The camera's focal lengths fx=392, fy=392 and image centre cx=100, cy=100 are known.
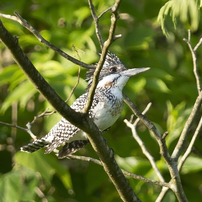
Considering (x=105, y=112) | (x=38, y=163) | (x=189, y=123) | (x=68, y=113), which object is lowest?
(x=38, y=163)

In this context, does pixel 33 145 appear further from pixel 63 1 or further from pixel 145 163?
pixel 63 1

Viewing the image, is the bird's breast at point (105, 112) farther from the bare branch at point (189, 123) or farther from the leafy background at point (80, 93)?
the bare branch at point (189, 123)

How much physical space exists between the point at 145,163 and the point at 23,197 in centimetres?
105

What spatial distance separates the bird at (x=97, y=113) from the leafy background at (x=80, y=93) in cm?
18

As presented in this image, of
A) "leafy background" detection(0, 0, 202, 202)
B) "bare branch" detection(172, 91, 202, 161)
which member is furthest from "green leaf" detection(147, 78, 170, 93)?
"bare branch" detection(172, 91, 202, 161)

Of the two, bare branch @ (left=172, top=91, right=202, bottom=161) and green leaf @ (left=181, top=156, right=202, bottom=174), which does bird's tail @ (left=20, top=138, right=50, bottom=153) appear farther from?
green leaf @ (left=181, top=156, right=202, bottom=174)

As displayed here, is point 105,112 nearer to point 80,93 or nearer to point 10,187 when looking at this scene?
point 80,93

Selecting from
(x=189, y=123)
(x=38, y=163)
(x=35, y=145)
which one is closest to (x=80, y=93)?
(x=35, y=145)

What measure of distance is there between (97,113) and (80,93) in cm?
45

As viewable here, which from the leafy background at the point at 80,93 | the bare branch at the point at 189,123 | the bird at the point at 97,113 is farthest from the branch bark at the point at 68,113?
the leafy background at the point at 80,93

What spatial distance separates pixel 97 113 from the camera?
285 cm

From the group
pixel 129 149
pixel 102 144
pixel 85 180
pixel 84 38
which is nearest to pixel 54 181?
pixel 85 180

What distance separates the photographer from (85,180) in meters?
4.21

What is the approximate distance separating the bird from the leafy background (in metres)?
0.18
